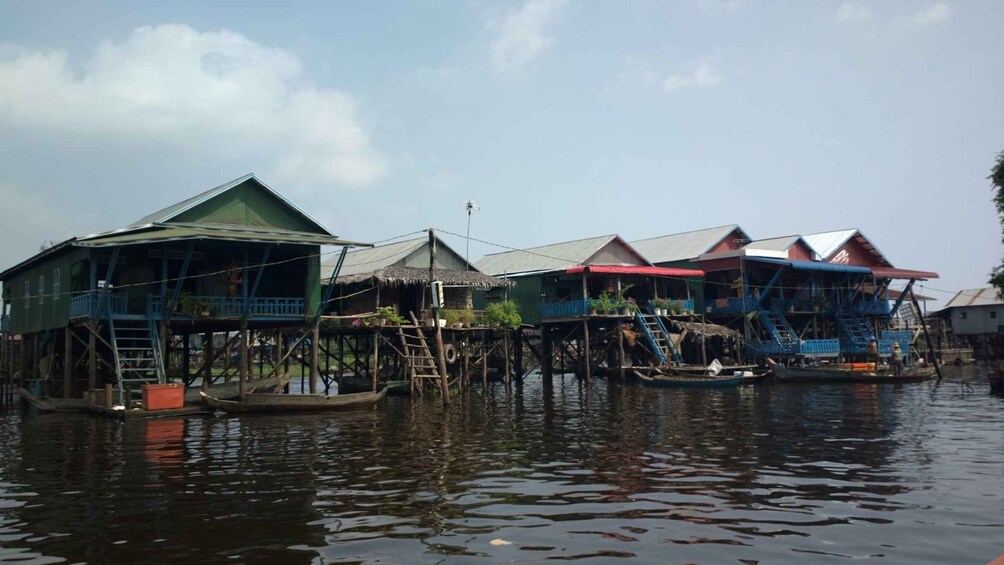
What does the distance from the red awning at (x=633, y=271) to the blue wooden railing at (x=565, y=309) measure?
1.56m

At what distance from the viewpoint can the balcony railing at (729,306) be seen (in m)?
42.9

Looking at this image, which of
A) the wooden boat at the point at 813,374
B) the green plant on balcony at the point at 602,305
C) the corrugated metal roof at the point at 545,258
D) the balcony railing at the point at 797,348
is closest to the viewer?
the wooden boat at the point at 813,374

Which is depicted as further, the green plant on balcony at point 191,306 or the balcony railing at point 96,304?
the green plant on balcony at point 191,306

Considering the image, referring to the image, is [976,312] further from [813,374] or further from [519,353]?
[519,353]

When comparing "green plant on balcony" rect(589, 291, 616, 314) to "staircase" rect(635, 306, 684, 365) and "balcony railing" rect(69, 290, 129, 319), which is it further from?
"balcony railing" rect(69, 290, 129, 319)

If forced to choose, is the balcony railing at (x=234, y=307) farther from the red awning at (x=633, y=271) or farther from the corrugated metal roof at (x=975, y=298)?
the corrugated metal roof at (x=975, y=298)

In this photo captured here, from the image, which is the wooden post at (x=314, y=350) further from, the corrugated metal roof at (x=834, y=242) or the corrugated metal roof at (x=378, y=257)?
the corrugated metal roof at (x=834, y=242)

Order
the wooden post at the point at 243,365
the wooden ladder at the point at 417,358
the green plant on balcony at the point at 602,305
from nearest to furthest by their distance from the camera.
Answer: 1. the wooden post at the point at 243,365
2. the wooden ladder at the point at 417,358
3. the green plant on balcony at the point at 602,305

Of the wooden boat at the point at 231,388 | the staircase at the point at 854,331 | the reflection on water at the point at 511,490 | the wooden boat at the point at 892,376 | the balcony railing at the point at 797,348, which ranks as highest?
the staircase at the point at 854,331

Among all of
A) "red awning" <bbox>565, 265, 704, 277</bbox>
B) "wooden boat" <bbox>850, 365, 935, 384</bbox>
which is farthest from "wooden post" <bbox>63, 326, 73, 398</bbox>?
"wooden boat" <bbox>850, 365, 935, 384</bbox>

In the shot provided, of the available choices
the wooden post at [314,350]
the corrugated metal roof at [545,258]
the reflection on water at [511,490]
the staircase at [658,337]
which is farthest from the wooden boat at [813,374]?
the wooden post at [314,350]

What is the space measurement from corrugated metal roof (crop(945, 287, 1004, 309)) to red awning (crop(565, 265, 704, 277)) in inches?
1326

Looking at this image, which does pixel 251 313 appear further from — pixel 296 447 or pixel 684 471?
pixel 684 471

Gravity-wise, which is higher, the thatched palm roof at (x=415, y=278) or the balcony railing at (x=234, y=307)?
the thatched palm roof at (x=415, y=278)
